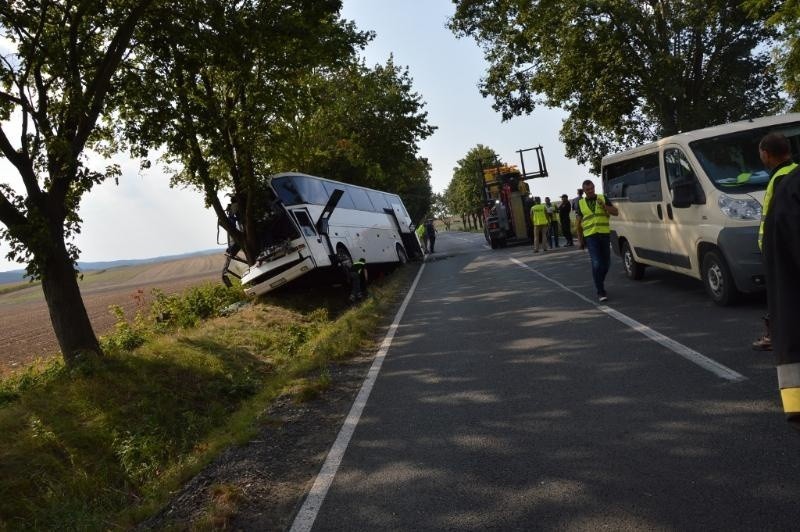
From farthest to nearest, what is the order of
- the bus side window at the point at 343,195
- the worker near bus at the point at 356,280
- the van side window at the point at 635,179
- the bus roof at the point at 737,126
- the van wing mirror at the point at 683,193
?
the bus side window at the point at 343,195, the worker near bus at the point at 356,280, the van side window at the point at 635,179, the bus roof at the point at 737,126, the van wing mirror at the point at 683,193

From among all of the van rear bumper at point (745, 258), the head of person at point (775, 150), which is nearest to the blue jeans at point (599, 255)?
the van rear bumper at point (745, 258)

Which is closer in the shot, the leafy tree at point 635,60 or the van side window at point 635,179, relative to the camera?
the van side window at point 635,179

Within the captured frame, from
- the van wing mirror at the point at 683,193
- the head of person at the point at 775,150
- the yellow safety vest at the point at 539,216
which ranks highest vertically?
the head of person at the point at 775,150

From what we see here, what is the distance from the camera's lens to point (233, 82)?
1597 cm

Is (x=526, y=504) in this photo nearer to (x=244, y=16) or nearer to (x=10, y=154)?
(x=10, y=154)

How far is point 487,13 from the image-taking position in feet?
80.4

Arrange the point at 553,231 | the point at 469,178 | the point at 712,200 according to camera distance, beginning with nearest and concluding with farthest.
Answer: the point at 712,200 → the point at 553,231 → the point at 469,178

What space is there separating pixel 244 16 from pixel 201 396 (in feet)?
27.5

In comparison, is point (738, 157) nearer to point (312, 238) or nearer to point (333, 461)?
point (333, 461)

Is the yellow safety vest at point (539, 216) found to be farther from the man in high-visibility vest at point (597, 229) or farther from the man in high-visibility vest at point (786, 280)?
the man in high-visibility vest at point (786, 280)

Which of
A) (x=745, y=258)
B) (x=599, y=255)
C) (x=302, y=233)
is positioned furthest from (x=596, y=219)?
(x=302, y=233)

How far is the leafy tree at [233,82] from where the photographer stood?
12.4 meters

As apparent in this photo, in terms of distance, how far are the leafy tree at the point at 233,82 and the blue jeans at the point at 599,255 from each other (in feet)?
23.1

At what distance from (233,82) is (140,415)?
10.4 metres
